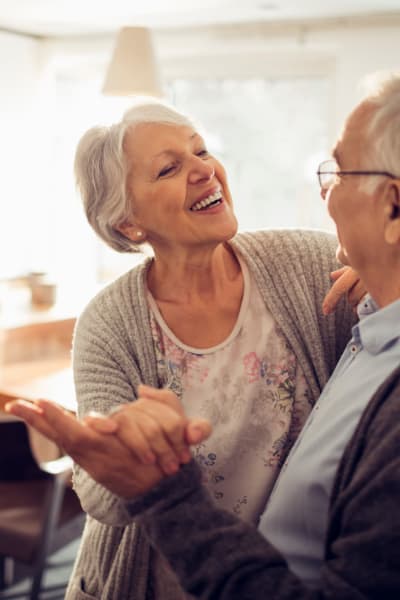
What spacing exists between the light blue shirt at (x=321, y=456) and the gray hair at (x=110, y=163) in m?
0.63

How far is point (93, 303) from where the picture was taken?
4.98 ft

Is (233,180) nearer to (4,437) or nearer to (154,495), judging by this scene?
(4,437)

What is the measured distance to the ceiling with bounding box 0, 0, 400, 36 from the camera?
16.6ft

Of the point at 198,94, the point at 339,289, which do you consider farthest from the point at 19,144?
the point at 339,289

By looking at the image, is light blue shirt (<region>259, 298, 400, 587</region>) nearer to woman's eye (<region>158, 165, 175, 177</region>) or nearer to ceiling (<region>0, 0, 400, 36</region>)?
woman's eye (<region>158, 165, 175, 177</region>)

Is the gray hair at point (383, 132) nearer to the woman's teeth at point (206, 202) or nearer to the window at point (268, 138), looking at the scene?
the woman's teeth at point (206, 202)

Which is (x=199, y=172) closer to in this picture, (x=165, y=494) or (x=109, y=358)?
(x=109, y=358)

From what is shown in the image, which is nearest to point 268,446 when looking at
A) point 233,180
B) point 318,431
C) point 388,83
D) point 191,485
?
point 318,431

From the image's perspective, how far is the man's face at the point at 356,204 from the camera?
3.56 feet

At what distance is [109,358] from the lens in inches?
55.6

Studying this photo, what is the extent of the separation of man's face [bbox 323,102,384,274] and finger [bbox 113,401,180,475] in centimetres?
36

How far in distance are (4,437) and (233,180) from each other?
159 inches

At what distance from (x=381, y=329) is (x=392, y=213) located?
160 mm

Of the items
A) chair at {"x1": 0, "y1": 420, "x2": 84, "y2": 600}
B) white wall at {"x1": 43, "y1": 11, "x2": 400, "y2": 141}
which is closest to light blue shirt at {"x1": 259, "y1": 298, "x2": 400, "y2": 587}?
chair at {"x1": 0, "y1": 420, "x2": 84, "y2": 600}
